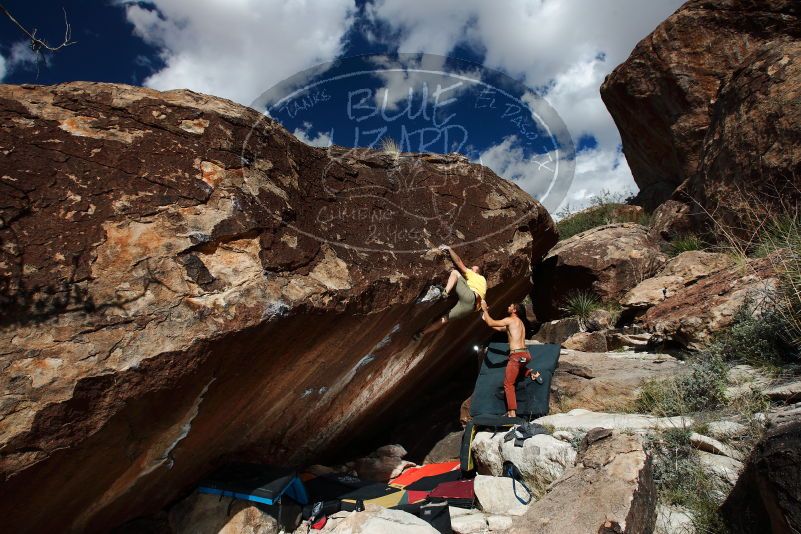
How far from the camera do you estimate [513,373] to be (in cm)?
510

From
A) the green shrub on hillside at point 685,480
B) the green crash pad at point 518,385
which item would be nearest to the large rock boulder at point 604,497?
the green shrub on hillside at point 685,480

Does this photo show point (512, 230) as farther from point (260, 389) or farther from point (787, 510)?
point (787, 510)

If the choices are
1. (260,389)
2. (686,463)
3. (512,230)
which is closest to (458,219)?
(512,230)

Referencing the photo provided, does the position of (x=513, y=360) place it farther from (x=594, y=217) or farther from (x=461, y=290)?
(x=594, y=217)

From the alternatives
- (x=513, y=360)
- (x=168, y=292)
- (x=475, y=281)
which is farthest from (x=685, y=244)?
(x=168, y=292)

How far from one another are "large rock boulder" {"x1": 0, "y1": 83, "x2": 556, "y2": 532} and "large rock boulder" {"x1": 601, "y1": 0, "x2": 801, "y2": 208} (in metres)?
6.36

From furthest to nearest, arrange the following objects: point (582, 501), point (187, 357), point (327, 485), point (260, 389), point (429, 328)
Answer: point (429, 328) < point (327, 485) < point (260, 389) < point (187, 357) < point (582, 501)

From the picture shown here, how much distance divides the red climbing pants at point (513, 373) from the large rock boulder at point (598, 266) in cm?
380

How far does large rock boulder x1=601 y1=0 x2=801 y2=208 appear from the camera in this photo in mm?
9102

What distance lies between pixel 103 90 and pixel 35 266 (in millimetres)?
1455

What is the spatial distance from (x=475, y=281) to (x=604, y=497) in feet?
8.89

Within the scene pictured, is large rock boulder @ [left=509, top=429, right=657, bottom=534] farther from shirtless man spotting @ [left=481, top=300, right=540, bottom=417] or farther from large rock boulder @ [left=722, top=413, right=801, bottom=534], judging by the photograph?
shirtless man spotting @ [left=481, top=300, right=540, bottom=417]

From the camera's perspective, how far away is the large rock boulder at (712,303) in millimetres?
4438

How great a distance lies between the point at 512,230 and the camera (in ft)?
18.4
